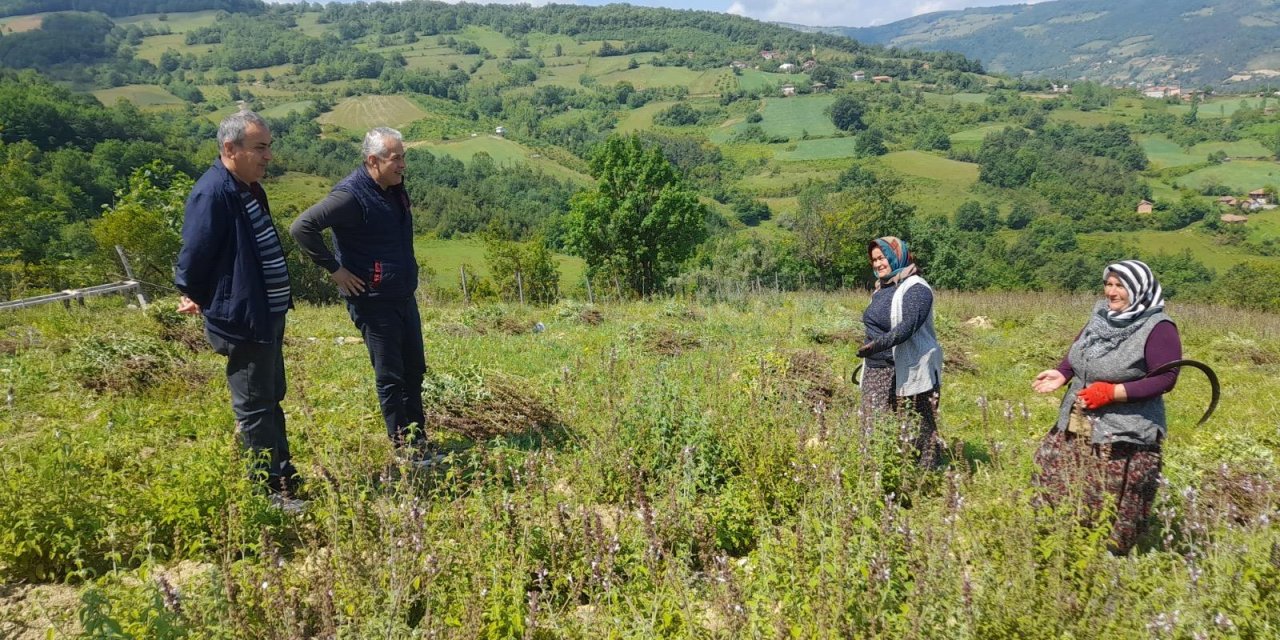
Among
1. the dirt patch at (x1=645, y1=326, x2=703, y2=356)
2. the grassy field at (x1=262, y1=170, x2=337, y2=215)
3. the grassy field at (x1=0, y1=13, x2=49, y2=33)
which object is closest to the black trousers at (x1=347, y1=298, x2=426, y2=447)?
the dirt patch at (x1=645, y1=326, x2=703, y2=356)

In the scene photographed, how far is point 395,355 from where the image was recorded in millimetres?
4070

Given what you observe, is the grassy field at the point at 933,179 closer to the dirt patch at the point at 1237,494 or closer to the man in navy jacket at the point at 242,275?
the dirt patch at the point at 1237,494

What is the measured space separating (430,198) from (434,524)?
105 meters

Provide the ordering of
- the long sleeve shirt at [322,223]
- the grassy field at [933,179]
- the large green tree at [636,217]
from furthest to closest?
the grassy field at [933,179] → the large green tree at [636,217] → the long sleeve shirt at [322,223]

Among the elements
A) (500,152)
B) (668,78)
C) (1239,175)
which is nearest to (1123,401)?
(500,152)

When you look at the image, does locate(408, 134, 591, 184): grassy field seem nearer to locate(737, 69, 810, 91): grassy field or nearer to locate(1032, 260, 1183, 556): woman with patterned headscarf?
locate(737, 69, 810, 91): grassy field

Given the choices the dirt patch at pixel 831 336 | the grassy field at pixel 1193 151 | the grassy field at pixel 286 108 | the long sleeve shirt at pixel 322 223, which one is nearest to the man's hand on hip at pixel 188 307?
the long sleeve shirt at pixel 322 223

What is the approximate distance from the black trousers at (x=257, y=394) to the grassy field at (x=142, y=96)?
15161 cm

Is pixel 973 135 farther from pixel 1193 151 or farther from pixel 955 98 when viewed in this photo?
pixel 955 98

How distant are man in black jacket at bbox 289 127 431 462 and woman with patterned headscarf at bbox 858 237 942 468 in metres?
3.09

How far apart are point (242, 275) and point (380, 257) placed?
0.77 m

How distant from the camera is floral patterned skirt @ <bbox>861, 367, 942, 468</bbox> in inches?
166

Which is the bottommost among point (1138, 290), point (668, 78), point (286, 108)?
point (1138, 290)

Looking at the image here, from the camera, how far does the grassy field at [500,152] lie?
122m
